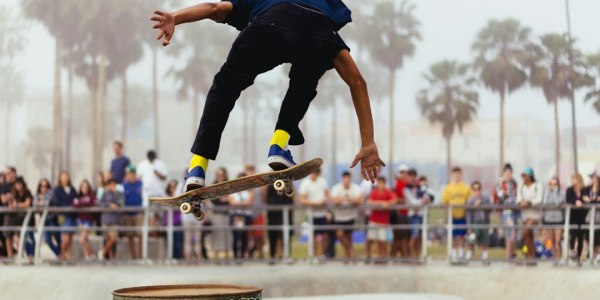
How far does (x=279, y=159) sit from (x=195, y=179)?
0.61 metres

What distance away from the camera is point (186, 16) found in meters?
6.95

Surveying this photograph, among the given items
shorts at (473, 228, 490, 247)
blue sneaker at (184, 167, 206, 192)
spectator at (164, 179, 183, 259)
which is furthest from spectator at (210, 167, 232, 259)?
blue sneaker at (184, 167, 206, 192)

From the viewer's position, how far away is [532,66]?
146ft

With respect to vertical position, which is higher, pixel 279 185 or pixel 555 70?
pixel 555 70

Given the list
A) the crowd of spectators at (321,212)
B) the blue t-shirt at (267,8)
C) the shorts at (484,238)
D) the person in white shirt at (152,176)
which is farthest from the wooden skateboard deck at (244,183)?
the shorts at (484,238)

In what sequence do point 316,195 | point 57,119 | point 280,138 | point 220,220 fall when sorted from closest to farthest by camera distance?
point 280,138, point 316,195, point 220,220, point 57,119

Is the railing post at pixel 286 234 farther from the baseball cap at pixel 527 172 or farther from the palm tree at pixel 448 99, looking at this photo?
the palm tree at pixel 448 99

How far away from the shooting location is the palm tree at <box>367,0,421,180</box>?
58219mm

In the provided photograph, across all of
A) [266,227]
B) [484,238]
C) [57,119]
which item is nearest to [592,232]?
[484,238]

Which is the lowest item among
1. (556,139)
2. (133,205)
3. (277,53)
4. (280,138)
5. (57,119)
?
(133,205)

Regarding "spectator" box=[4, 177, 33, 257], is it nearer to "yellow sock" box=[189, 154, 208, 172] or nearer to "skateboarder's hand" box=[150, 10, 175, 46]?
"yellow sock" box=[189, 154, 208, 172]

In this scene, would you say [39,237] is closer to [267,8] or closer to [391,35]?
[267,8]

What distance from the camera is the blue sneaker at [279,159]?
763 centimetres

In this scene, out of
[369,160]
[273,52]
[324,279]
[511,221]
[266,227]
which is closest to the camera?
[273,52]
